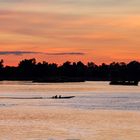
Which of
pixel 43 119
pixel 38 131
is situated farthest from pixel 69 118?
pixel 38 131

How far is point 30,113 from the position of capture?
105 metres

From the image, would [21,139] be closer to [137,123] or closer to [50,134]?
[50,134]

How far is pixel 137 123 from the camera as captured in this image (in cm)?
8262

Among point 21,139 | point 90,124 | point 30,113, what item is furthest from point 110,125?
point 30,113

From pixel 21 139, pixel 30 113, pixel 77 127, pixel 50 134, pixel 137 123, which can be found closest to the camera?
pixel 21 139

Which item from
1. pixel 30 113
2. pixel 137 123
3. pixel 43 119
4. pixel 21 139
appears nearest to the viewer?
pixel 21 139

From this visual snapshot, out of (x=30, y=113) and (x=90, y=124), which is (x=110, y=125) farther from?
(x=30, y=113)

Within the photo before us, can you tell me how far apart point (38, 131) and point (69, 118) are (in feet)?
68.2

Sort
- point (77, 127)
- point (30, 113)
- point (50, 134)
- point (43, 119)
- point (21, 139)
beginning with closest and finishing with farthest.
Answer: point (21, 139) < point (50, 134) < point (77, 127) < point (43, 119) < point (30, 113)

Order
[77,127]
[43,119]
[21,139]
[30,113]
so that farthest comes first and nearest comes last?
[30,113]
[43,119]
[77,127]
[21,139]

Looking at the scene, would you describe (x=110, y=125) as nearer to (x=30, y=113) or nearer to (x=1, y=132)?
(x=1, y=132)

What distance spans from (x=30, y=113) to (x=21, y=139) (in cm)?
4063

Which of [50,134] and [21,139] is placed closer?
[21,139]

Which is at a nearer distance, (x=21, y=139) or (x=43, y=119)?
(x=21, y=139)
